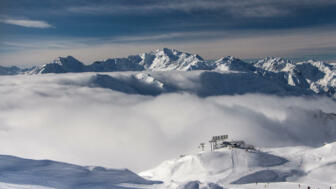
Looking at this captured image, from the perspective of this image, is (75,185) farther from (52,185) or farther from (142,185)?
(142,185)

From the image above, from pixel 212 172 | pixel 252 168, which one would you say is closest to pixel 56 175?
pixel 212 172

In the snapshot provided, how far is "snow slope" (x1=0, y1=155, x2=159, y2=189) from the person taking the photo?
42812 mm

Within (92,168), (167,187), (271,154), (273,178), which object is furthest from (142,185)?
(271,154)

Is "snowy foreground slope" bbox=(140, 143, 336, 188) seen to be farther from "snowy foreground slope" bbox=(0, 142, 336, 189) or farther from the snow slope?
the snow slope

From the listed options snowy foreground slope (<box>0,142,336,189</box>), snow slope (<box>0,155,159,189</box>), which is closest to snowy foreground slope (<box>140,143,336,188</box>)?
snowy foreground slope (<box>0,142,336,189</box>)

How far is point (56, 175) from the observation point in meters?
48.2

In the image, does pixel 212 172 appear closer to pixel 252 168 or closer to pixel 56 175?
pixel 252 168

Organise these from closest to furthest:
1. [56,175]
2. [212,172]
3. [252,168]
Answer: [56,175], [212,172], [252,168]

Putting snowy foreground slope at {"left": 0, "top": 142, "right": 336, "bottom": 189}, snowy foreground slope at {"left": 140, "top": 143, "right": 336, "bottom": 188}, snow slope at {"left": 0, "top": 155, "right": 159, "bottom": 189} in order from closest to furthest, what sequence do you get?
snow slope at {"left": 0, "top": 155, "right": 159, "bottom": 189} < snowy foreground slope at {"left": 0, "top": 142, "right": 336, "bottom": 189} < snowy foreground slope at {"left": 140, "top": 143, "right": 336, "bottom": 188}

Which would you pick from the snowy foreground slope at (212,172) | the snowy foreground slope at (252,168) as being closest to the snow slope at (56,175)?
the snowy foreground slope at (212,172)

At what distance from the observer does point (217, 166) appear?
85.8 meters

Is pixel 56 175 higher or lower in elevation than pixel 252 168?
higher

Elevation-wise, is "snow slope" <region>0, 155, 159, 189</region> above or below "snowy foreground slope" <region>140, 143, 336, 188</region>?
above

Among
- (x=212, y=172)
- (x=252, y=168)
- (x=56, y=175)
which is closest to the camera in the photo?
(x=56, y=175)
